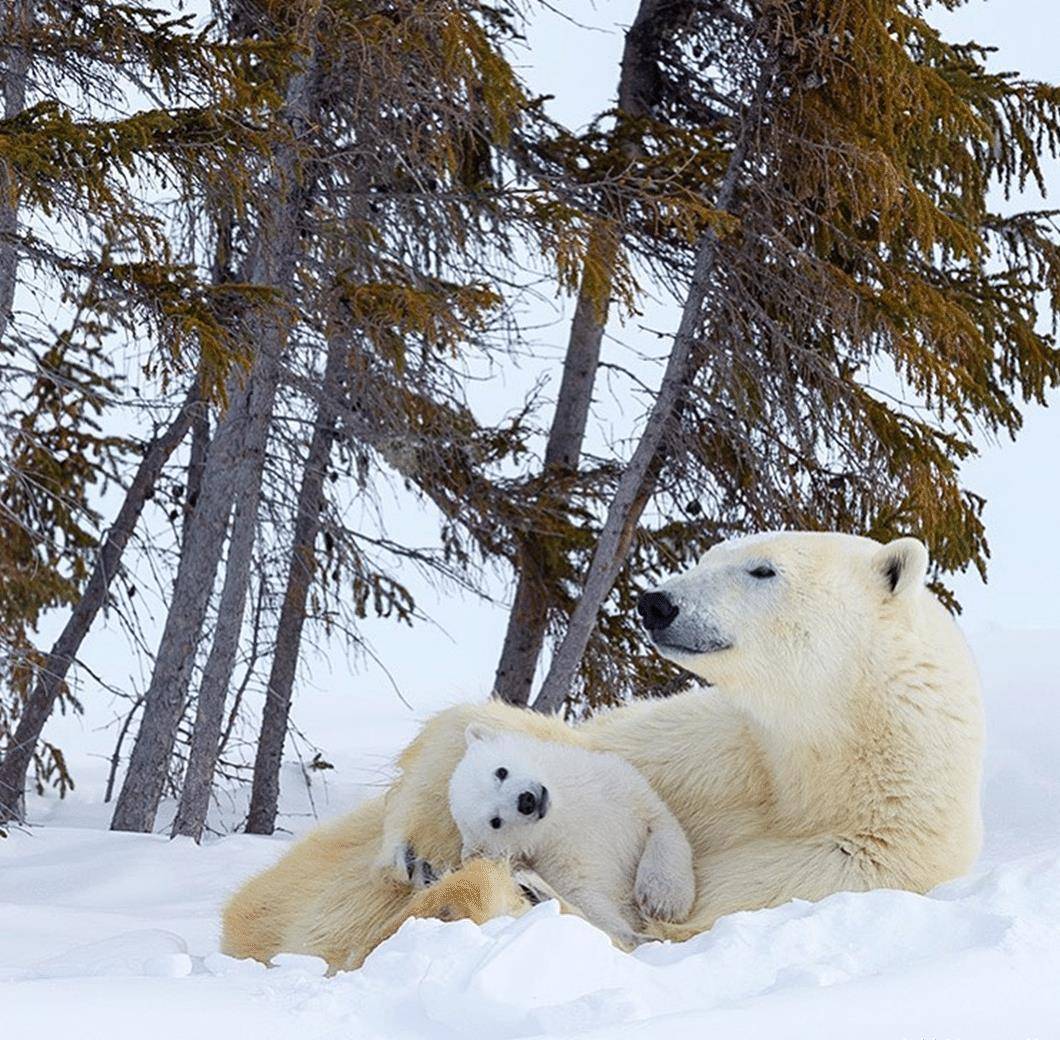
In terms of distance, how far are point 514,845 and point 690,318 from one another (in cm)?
585

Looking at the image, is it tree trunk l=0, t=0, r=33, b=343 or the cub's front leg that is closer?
the cub's front leg

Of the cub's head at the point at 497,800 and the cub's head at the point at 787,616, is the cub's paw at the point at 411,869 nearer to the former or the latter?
the cub's head at the point at 497,800

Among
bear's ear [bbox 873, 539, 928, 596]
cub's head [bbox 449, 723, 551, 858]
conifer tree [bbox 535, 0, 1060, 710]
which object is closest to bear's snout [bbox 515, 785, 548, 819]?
cub's head [bbox 449, 723, 551, 858]

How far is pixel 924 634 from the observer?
10.7ft

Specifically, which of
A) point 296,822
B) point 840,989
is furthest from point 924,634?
point 296,822

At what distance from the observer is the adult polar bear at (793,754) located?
3137 millimetres

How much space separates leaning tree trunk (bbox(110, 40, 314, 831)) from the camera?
8.55m

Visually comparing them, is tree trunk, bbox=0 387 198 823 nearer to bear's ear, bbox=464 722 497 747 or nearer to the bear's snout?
bear's ear, bbox=464 722 497 747

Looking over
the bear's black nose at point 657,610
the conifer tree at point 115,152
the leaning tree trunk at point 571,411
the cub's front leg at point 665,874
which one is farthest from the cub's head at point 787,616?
the leaning tree trunk at point 571,411

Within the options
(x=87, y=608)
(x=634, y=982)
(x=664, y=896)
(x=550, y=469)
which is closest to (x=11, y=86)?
(x=550, y=469)

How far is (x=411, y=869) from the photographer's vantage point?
127 inches

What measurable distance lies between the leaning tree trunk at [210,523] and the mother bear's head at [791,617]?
17.9 feet

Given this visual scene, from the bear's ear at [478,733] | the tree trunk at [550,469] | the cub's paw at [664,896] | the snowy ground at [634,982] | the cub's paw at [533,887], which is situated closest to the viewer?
the snowy ground at [634,982]

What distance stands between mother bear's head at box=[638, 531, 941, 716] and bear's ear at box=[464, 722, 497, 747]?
18.4 inches
